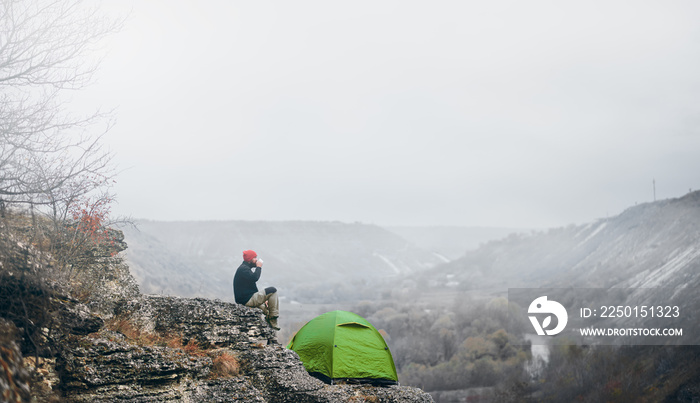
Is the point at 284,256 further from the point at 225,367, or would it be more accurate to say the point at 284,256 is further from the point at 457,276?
the point at 225,367

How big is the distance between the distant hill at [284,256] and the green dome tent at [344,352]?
40.3 metres

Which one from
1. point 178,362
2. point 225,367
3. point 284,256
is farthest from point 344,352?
point 284,256

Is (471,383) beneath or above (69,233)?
beneath

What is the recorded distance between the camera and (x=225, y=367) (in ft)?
27.6

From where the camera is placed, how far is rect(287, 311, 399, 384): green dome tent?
12211mm

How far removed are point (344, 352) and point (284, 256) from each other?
10874cm

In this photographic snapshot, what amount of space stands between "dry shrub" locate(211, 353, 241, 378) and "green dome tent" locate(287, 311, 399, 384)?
3930 millimetres

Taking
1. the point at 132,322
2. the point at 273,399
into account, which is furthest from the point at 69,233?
the point at 273,399

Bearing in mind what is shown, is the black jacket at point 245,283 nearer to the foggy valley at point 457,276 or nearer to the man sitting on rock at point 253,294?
the man sitting on rock at point 253,294

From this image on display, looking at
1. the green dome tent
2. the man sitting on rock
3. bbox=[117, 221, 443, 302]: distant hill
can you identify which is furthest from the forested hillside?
bbox=[117, 221, 443, 302]: distant hill

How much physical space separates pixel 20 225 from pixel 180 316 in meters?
3.20

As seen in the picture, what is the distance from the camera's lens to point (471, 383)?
31.3 m

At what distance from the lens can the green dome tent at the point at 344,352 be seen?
481 inches

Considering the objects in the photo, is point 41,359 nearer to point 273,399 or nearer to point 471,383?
point 273,399
